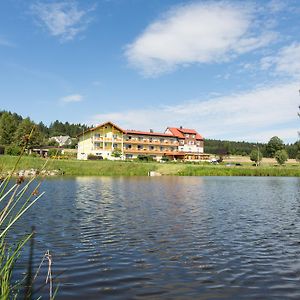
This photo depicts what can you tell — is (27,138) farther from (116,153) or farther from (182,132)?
(182,132)

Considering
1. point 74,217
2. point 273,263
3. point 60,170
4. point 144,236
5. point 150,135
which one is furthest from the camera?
point 150,135

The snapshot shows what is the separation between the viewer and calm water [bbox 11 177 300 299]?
8.82 m

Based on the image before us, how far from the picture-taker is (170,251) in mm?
12656

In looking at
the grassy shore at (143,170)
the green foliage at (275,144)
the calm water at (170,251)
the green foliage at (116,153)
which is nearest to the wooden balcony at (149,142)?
the green foliage at (116,153)

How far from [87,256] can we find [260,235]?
7713mm

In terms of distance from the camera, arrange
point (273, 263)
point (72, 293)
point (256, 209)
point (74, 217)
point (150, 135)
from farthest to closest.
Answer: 1. point (150, 135)
2. point (256, 209)
3. point (74, 217)
4. point (273, 263)
5. point (72, 293)

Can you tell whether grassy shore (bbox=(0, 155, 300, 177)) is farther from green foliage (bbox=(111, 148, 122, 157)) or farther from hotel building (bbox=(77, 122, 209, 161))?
hotel building (bbox=(77, 122, 209, 161))

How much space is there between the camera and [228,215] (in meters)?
21.4

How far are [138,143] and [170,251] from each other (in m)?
104

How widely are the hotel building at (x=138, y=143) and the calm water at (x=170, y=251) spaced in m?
84.0

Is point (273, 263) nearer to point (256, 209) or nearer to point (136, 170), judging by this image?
point (256, 209)

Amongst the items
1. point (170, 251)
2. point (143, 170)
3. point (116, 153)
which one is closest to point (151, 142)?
point (116, 153)

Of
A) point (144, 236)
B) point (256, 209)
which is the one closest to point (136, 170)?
point (256, 209)

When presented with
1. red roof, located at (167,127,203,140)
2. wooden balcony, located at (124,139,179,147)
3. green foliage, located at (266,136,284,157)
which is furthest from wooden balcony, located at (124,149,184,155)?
A: green foliage, located at (266,136,284,157)
